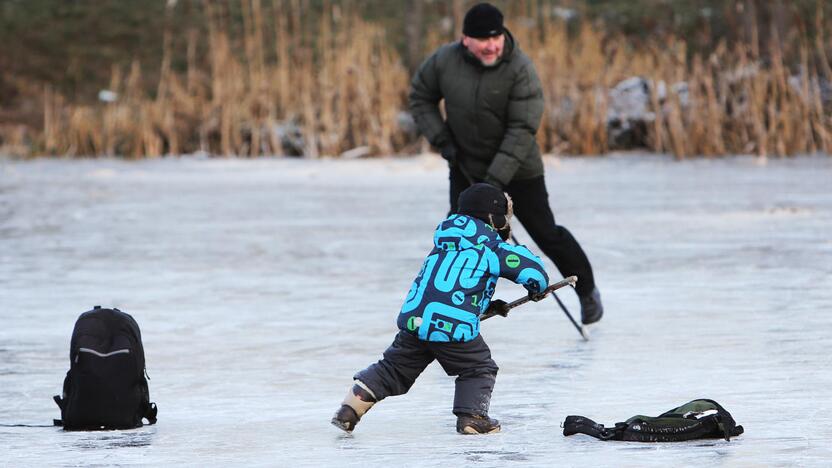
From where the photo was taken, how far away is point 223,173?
20.2 meters

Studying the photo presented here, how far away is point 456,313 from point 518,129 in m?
2.40

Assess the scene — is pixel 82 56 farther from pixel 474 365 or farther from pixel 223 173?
pixel 474 365

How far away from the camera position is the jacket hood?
5.57 m

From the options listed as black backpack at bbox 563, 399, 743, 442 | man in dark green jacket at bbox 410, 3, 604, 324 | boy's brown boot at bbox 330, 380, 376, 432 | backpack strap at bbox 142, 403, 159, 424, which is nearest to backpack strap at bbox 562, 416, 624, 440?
black backpack at bbox 563, 399, 743, 442

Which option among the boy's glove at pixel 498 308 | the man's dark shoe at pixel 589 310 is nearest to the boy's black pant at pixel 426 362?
the boy's glove at pixel 498 308

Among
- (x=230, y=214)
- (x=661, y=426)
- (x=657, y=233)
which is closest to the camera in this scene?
(x=661, y=426)

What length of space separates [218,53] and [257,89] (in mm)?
740

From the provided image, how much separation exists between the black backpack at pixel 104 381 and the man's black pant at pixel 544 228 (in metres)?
2.50

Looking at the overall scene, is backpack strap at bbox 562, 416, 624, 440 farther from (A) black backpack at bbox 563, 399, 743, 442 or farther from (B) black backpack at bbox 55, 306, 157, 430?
(B) black backpack at bbox 55, 306, 157, 430

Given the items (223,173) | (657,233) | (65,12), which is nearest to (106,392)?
(657,233)

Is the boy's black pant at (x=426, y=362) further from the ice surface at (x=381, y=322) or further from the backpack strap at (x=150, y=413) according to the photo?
the backpack strap at (x=150, y=413)

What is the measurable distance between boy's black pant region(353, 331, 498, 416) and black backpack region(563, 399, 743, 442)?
0.44 metres

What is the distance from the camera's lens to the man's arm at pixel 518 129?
771 centimetres

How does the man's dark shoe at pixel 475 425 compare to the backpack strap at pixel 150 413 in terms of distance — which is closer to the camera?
the man's dark shoe at pixel 475 425
